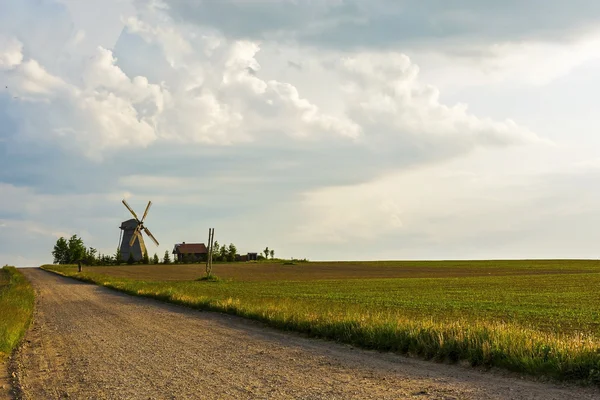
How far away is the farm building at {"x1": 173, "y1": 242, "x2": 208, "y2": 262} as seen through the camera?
567 feet

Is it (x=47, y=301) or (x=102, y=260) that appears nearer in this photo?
Result: (x=47, y=301)

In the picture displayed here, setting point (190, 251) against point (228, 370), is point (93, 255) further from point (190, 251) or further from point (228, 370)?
point (228, 370)

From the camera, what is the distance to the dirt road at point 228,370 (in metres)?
10.8

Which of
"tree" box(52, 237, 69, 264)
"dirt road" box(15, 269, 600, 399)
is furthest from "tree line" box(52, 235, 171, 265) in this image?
"dirt road" box(15, 269, 600, 399)

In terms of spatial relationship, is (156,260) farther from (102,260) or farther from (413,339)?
(413,339)

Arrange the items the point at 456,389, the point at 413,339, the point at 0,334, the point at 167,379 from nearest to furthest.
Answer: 1. the point at 456,389
2. the point at 167,379
3. the point at 413,339
4. the point at 0,334

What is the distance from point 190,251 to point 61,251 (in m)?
45.1

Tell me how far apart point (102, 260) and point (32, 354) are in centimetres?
14471

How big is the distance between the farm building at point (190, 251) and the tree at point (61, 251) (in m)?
36.8

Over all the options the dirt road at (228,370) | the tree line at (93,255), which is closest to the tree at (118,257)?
the tree line at (93,255)

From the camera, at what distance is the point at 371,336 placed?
16.3m

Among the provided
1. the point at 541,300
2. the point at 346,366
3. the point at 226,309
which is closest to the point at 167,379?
the point at 346,366

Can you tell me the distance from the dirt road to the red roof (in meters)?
156

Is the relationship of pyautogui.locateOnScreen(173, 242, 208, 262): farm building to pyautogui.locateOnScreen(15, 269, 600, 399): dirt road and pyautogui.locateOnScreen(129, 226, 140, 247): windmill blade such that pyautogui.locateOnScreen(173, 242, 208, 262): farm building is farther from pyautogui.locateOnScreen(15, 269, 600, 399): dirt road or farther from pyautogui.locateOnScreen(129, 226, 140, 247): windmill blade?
pyautogui.locateOnScreen(15, 269, 600, 399): dirt road
